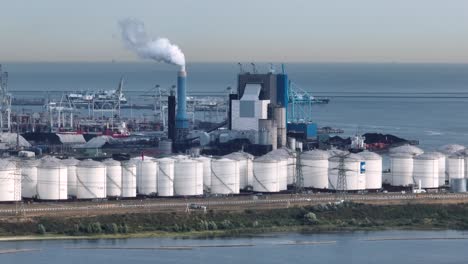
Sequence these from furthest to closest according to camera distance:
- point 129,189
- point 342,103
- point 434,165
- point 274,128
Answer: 1. point 342,103
2. point 274,128
3. point 434,165
4. point 129,189

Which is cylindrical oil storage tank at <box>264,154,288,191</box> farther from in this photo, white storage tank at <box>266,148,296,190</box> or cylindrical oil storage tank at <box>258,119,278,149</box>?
cylindrical oil storage tank at <box>258,119,278,149</box>

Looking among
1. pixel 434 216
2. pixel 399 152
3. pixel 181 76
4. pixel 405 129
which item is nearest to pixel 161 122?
pixel 405 129

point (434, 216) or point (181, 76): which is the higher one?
point (181, 76)

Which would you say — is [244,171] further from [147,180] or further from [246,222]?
[246,222]

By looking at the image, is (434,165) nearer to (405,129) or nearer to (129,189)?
(129,189)

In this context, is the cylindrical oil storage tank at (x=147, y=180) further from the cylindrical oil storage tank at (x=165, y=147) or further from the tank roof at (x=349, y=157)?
the cylindrical oil storage tank at (x=165, y=147)
